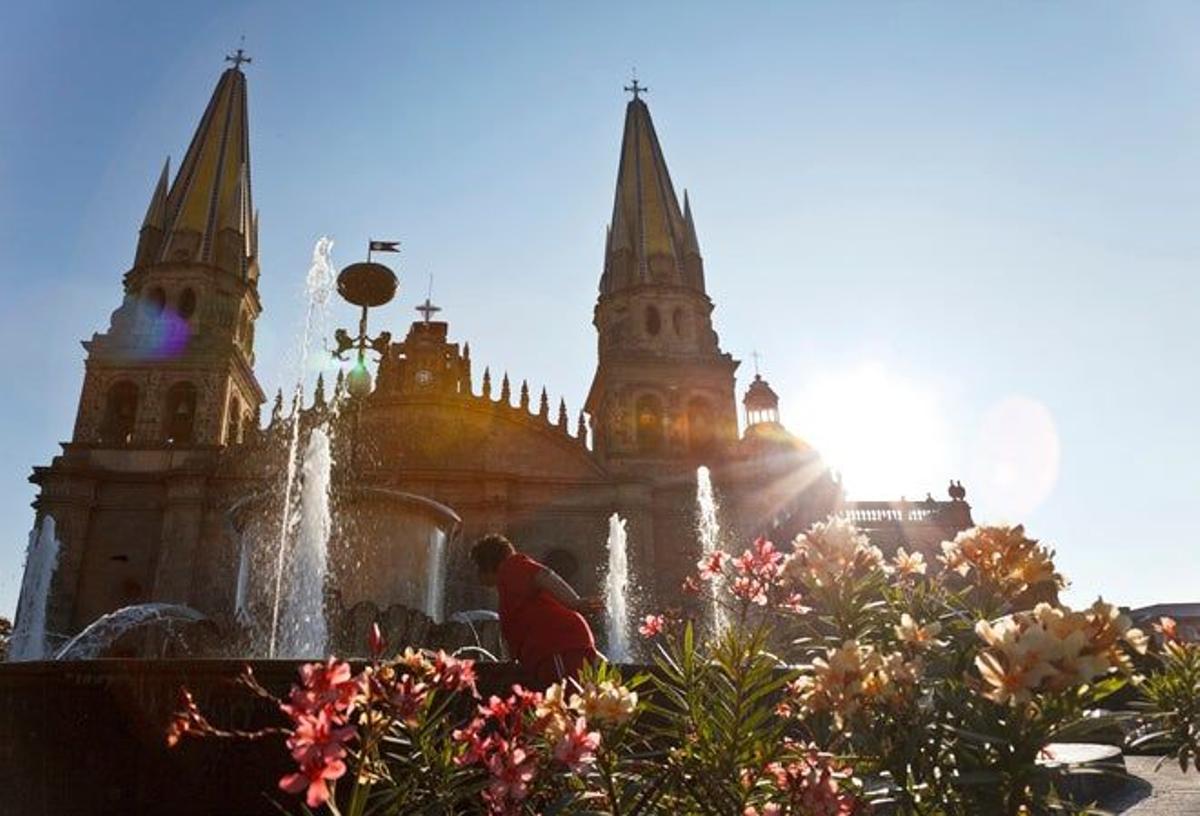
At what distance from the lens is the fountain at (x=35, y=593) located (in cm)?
2191

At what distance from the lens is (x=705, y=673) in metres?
2.81

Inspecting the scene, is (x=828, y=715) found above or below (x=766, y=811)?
above

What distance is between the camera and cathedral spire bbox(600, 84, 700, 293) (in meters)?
31.6

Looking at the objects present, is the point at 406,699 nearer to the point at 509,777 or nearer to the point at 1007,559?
the point at 509,777

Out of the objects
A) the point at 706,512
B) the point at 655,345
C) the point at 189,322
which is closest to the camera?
the point at 706,512

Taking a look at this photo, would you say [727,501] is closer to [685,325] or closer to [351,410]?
[685,325]

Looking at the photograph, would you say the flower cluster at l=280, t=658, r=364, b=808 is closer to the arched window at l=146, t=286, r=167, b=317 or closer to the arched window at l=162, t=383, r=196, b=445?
the arched window at l=162, t=383, r=196, b=445

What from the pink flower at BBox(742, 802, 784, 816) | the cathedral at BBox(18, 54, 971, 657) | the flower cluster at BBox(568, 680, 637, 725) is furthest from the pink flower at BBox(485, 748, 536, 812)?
the cathedral at BBox(18, 54, 971, 657)

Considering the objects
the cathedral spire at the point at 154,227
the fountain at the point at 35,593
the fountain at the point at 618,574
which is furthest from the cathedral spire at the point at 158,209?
the fountain at the point at 618,574

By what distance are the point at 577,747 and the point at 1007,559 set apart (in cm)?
153

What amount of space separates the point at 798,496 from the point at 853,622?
2672cm

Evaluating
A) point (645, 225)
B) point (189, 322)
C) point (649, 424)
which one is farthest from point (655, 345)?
point (189, 322)

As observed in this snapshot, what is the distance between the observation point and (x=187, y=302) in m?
29.1

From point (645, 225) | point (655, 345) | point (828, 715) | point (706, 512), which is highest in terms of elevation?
point (645, 225)
